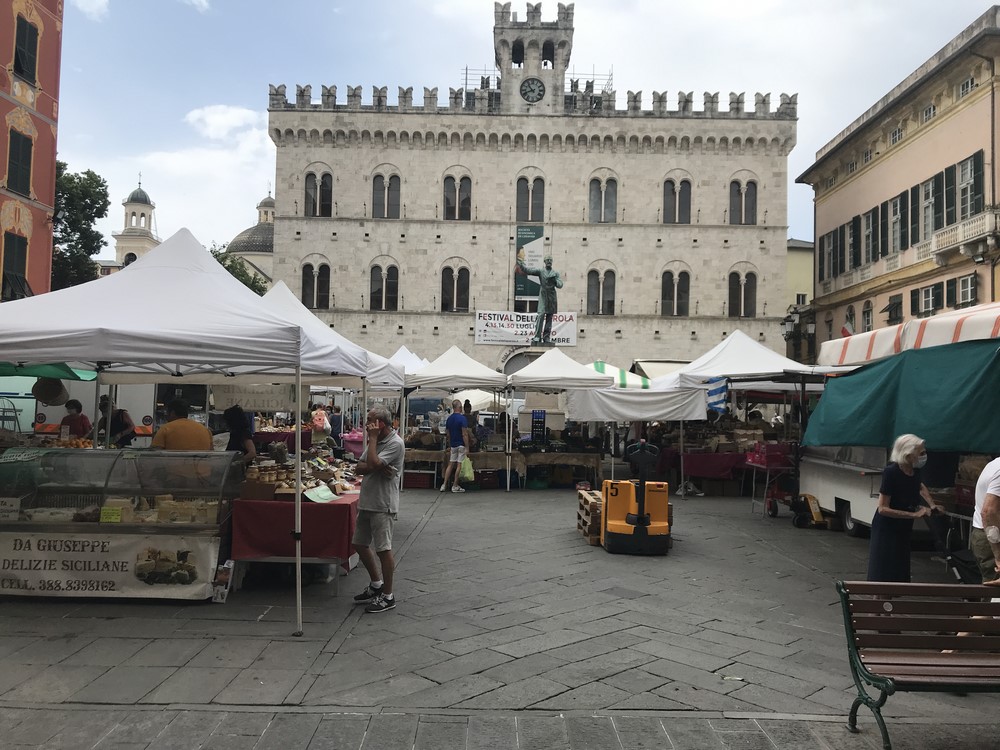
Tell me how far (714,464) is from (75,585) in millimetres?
11614

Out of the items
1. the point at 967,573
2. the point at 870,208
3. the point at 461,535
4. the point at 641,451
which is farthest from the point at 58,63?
the point at 870,208

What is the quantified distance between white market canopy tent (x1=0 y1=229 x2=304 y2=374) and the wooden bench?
4.17 meters

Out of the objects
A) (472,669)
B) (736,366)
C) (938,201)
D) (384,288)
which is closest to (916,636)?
(472,669)

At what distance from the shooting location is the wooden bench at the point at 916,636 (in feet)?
11.7

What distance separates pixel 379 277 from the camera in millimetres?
32000

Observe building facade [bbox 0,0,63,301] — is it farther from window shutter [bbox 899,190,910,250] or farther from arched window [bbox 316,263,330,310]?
window shutter [bbox 899,190,910,250]

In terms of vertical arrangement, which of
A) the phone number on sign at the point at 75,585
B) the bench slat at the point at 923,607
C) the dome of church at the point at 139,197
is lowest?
the phone number on sign at the point at 75,585

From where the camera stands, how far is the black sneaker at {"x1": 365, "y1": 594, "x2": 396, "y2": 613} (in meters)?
5.88

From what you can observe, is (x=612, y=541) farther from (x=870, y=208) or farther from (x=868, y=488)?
(x=870, y=208)

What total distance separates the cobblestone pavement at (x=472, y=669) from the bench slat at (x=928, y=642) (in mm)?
478

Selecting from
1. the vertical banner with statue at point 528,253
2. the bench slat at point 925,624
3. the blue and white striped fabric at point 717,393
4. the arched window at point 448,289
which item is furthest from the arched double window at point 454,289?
the bench slat at point 925,624

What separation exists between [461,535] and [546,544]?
1177 mm

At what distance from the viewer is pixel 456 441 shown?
13.9 metres

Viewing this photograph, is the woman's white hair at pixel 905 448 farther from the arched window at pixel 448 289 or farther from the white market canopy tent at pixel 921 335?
the arched window at pixel 448 289
